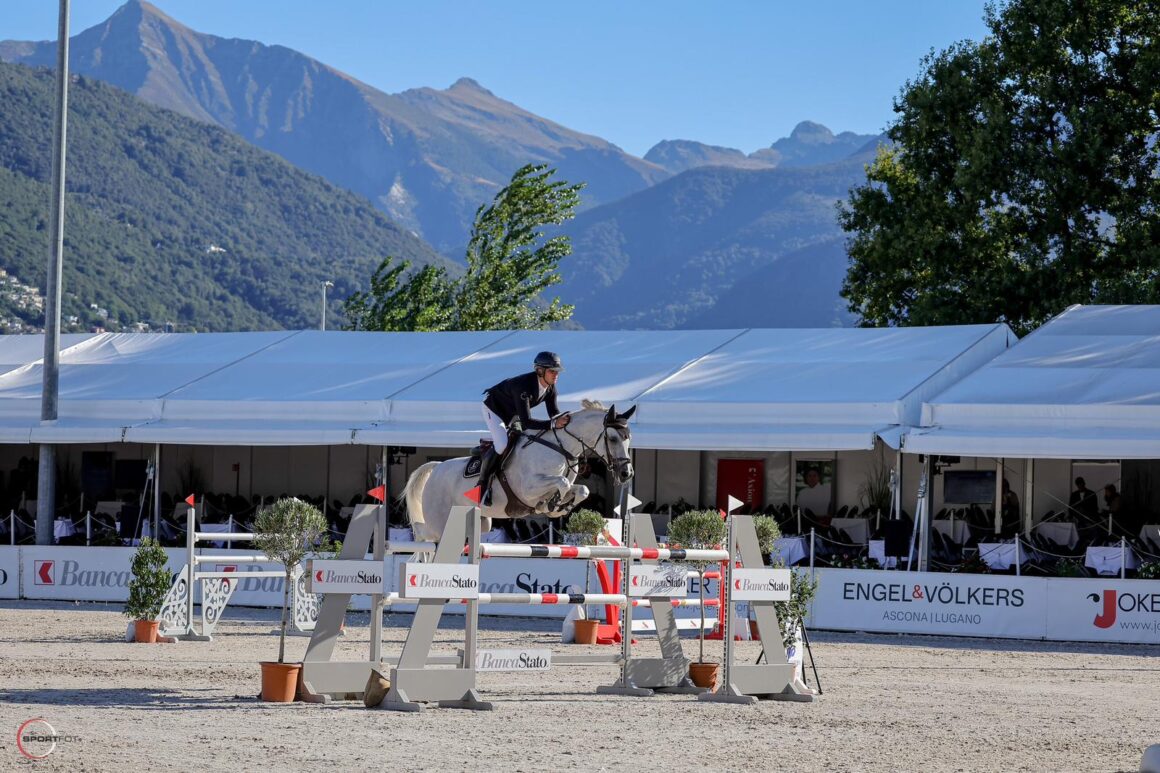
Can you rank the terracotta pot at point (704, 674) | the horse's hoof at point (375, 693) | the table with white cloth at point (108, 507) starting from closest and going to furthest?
the horse's hoof at point (375, 693) < the terracotta pot at point (704, 674) < the table with white cloth at point (108, 507)

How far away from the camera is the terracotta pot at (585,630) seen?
15.9m

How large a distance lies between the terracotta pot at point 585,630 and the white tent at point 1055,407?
4812mm

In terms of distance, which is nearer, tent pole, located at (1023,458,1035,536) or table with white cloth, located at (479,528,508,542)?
table with white cloth, located at (479,528,508,542)

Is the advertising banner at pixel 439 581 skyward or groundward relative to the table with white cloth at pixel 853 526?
skyward

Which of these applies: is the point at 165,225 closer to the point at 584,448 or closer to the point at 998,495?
the point at 998,495

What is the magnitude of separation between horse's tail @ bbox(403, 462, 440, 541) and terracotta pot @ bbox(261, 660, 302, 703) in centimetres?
261

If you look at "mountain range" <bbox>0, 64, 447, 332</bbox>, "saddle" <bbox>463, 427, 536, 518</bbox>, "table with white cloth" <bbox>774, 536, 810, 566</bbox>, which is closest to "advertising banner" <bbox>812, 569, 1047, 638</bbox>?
"table with white cloth" <bbox>774, 536, 810, 566</bbox>

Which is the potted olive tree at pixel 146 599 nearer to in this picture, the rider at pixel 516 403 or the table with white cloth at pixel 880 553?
the rider at pixel 516 403

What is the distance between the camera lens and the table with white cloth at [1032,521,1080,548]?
20094mm

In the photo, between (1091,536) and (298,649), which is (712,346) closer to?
(1091,536)

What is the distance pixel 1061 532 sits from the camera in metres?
20.3
